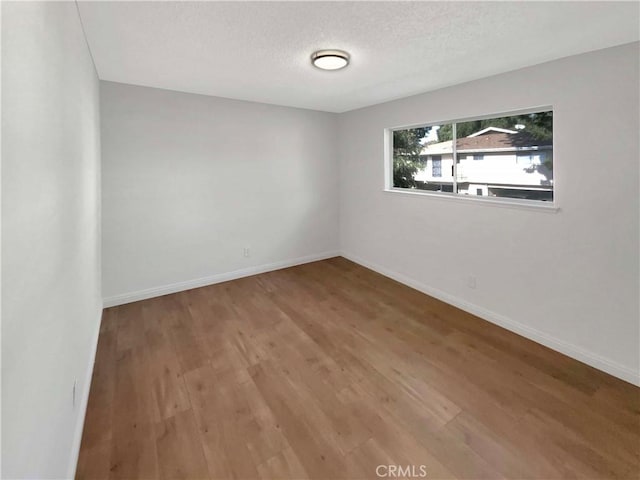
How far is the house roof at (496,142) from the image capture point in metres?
2.77

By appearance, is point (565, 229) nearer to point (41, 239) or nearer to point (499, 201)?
point (499, 201)

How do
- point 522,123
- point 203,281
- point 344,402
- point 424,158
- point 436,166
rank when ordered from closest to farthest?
point 344,402, point 522,123, point 436,166, point 424,158, point 203,281

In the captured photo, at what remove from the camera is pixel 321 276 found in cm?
436

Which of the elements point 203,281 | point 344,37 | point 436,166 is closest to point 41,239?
point 344,37

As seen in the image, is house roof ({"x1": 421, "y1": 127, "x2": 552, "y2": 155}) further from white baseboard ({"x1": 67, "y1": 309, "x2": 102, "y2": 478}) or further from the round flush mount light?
white baseboard ({"x1": 67, "y1": 309, "x2": 102, "y2": 478})

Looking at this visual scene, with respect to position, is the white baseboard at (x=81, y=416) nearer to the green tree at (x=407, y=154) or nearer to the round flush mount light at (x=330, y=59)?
the round flush mount light at (x=330, y=59)

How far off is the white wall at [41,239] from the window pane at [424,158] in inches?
131

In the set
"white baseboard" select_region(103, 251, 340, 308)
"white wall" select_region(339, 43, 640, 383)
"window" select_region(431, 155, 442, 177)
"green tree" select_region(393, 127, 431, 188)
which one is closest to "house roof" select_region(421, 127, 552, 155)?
"window" select_region(431, 155, 442, 177)

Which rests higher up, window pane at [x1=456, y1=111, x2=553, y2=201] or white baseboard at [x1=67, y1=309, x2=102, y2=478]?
window pane at [x1=456, y1=111, x2=553, y2=201]

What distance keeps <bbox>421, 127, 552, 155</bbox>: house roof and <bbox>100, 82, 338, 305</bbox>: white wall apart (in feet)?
6.78

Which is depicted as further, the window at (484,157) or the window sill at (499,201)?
the window at (484,157)

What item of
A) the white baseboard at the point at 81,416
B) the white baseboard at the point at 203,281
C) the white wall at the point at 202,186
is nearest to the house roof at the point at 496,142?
the white wall at the point at 202,186

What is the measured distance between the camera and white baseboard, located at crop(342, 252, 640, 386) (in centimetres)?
224

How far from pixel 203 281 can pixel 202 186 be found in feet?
3.96
